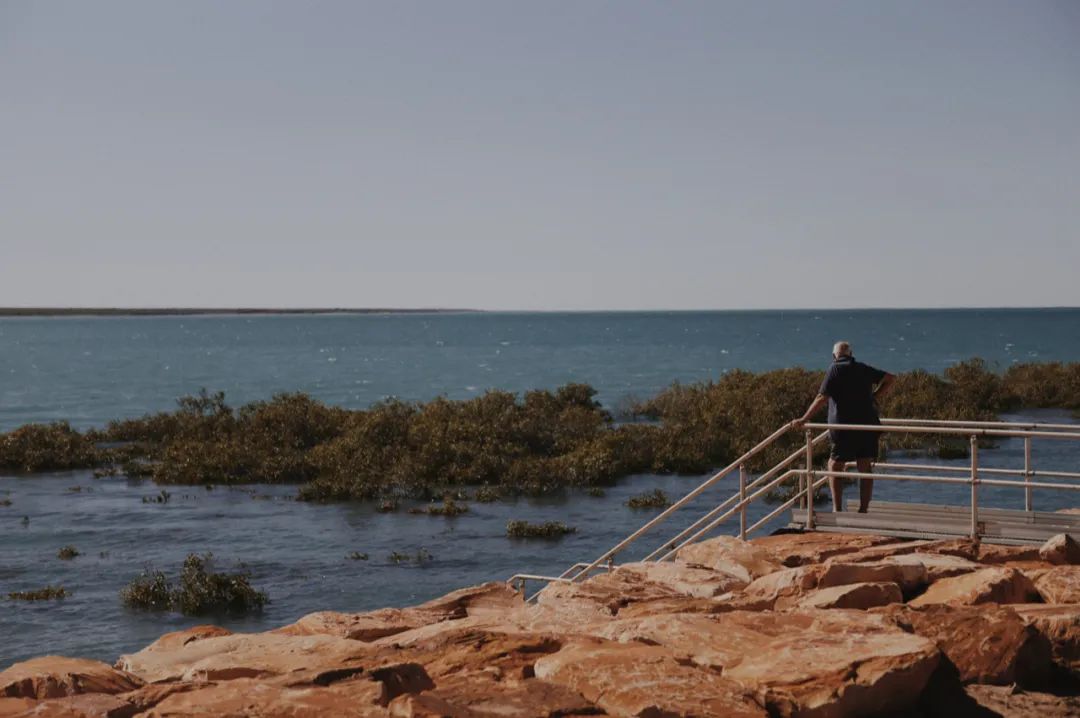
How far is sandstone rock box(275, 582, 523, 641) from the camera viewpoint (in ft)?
36.6

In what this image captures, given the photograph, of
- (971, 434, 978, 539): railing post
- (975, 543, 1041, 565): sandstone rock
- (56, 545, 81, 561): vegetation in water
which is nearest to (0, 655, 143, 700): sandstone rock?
(971, 434, 978, 539): railing post

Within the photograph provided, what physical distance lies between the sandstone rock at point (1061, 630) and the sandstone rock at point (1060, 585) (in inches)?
30.6

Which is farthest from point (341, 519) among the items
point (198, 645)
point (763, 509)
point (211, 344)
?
point (211, 344)

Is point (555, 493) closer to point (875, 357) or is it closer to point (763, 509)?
point (763, 509)

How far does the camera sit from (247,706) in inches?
284

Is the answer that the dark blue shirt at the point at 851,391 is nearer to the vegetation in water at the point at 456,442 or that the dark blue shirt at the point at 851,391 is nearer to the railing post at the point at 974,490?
the railing post at the point at 974,490

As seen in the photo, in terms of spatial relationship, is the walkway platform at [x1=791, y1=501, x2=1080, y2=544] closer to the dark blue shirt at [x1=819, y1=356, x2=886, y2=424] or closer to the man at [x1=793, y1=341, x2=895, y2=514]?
the man at [x1=793, y1=341, x2=895, y2=514]

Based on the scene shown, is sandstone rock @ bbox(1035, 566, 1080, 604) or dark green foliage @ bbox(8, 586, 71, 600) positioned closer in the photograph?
sandstone rock @ bbox(1035, 566, 1080, 604)

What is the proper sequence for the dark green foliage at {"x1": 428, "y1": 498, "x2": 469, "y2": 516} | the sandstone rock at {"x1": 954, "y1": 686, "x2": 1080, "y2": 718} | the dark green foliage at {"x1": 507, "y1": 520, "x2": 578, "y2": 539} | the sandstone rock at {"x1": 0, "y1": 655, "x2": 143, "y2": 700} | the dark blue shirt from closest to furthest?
the sandstone rock at {"x1": 0, "y1": 655, "x2": 143, "y2": 700}
the sandstone rock at {"x1": 954, "y1": 686, "x2": 1080, "y2": 718}
the dark blue shirt
the dark green foliage at {"x1": 507, "y1": 520, "x2": 578, "y2": 539}
the dark green foliage at {"x1": 428, "y1": 498, "x2": 469, "y2": 516}

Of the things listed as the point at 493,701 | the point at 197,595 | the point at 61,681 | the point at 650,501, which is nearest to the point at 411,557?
the point at 197,595

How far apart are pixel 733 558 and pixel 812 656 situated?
14.6 ft

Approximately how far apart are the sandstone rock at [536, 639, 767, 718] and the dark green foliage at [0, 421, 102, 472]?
33.8 meters

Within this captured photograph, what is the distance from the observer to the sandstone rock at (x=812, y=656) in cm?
766

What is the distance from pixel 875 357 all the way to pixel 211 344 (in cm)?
11889
